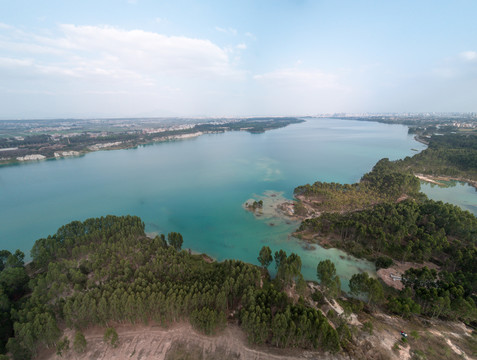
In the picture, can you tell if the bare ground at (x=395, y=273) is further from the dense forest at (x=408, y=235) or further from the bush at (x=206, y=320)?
the bush at (x=206, y=320)

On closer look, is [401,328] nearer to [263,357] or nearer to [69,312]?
[263,357]

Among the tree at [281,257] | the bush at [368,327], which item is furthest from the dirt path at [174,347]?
the tree at [281,257]

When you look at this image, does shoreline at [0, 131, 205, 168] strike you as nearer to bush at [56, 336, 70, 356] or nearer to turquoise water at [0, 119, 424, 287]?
turquoise water at [0, 119, 424, 287]

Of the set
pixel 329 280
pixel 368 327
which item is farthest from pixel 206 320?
pixel 368 327

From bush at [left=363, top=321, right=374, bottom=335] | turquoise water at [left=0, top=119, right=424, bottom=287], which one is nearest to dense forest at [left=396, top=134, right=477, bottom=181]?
turquoise water at [left=0, top=119, right=424, bottom=287]

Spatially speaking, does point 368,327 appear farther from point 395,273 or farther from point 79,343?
point 79,343

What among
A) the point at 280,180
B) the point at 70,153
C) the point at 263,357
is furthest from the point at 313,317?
the point at 70,153
